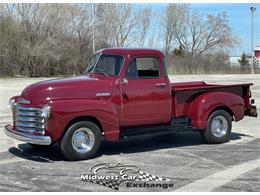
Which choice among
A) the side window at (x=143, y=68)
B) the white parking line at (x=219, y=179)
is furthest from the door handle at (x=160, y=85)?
the white parking line at (x=219, y=179)

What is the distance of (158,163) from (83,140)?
1427 millimetres

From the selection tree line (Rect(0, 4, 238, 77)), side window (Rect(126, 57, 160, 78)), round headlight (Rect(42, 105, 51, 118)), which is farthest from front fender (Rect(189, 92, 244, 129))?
tree line (Rect(0, 4, 238, 77))

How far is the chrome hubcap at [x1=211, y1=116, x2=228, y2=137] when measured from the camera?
1010 cm

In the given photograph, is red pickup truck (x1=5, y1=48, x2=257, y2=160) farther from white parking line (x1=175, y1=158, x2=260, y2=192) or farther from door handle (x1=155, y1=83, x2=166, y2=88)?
white parking line (x1=175, y1=158, x2=260, y2=192)

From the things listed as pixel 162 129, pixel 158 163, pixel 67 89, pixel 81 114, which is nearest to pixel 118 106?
pixel 81 114

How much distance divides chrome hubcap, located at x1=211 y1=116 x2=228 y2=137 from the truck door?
112 cm

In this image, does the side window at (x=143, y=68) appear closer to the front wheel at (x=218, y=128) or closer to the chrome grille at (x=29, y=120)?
the front wheel at (x=218, y=128)

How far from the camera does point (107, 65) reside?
9.29 meters

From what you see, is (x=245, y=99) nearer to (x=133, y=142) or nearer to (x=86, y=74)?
(x=133, y=142)

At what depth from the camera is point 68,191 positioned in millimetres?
6328

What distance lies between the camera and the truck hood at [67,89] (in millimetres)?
8234

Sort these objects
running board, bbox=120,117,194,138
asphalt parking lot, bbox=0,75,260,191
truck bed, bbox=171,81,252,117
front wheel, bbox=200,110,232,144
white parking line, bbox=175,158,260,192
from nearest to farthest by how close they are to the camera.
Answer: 1. white parking line, bbox=175,158,260,192
2. asphalt parking lot, bbox=0,75,260,191
3. running board, bbox=120,117,194,138
4. truck bed, bbox=171,81,252,117
5. front wheel, bbox=200,110,232,144

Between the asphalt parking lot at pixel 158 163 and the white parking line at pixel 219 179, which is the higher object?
the asphalt parking lot at pixel 158 163

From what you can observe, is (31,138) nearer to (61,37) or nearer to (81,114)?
(81,114)
